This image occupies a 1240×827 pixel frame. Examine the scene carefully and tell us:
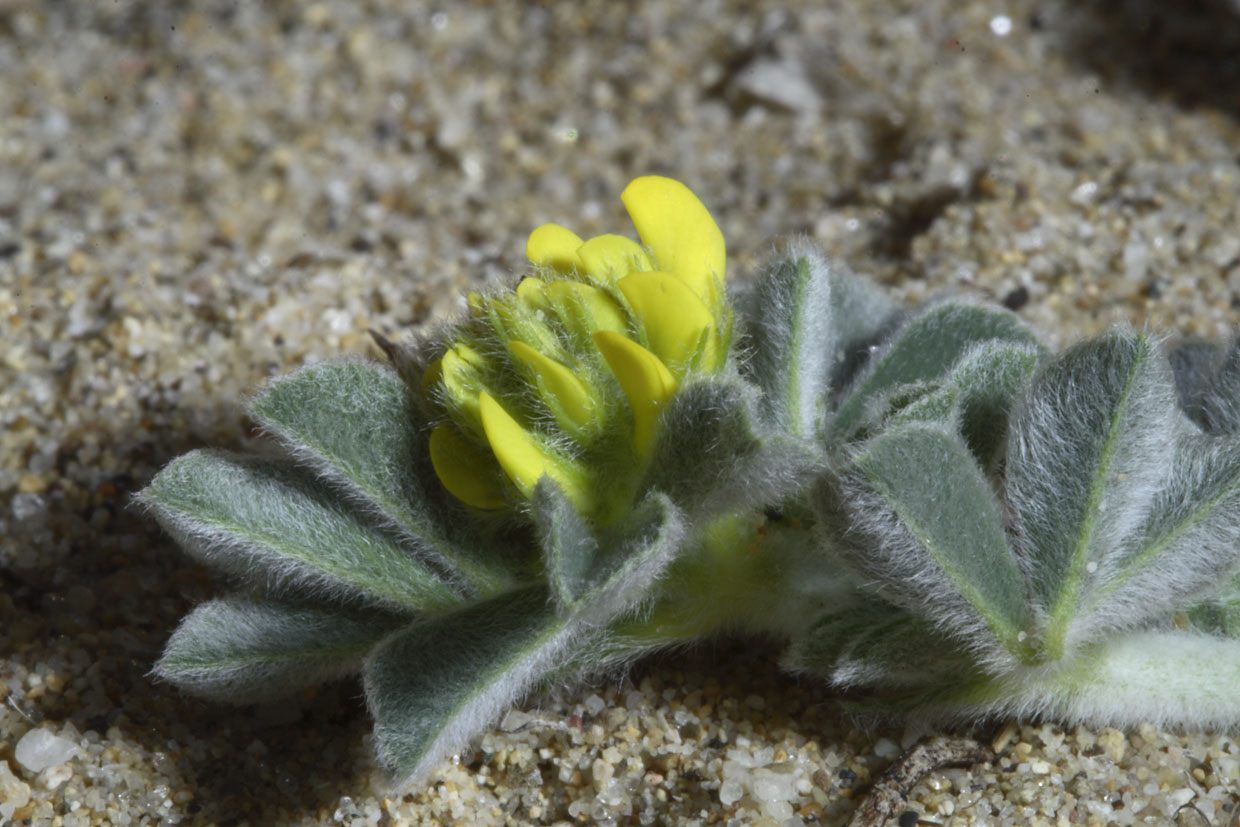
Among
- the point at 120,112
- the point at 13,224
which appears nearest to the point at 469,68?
the point at 120,112

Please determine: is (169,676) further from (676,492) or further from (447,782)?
(676,492)

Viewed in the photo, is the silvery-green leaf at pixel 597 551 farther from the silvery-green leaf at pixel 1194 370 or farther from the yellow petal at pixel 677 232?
the silvery-green leaf at pixel 1194 370

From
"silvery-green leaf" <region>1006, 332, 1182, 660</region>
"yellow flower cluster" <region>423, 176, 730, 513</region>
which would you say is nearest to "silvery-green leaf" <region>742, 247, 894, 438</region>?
"yellow flower cluster" <region>423, 176, 730, 513</region>

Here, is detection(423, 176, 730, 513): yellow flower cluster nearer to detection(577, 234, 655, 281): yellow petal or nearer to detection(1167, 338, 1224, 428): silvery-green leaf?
detection(577, 234, 655, 281): yellow petal

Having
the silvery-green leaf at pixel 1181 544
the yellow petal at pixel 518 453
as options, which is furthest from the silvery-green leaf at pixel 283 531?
the silvery-green leaf at pixel 1181 544

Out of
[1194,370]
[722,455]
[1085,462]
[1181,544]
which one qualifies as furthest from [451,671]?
[1194,370]

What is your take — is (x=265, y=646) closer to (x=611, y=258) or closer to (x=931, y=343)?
(x=611, y=258)
